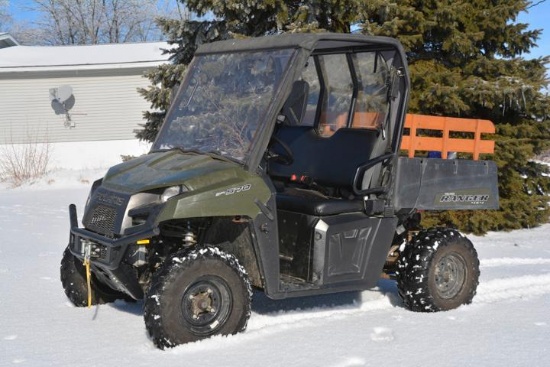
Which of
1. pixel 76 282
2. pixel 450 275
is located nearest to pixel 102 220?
pixel 76 282

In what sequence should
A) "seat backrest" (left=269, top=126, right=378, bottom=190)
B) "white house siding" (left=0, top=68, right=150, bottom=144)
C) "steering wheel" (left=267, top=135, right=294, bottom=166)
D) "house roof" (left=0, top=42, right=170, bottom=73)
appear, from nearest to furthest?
1. "steering wheel" (left=267, top=135, right=294, bottom=166)
2. "seat backrest" (left=269, top=126, right=378, bottom=190)
3. "house roof" (left=0, top=42, right=170, bottom=73)
4. "white house siding" (left=0, top=68, right=150, bottom=144)

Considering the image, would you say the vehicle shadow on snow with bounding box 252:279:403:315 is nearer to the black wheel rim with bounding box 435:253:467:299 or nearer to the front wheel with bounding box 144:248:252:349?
the black wheel rim with bounding box 435:253:467:299

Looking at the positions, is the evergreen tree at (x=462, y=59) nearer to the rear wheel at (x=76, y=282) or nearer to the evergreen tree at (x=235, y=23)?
the evergreen tree at (x=235, y=23)

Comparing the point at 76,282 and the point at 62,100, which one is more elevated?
the point at 62,100

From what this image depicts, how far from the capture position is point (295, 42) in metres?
4.68

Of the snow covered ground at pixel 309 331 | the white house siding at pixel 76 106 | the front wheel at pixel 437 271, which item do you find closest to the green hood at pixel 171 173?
the snow covered ground at pixel 309 331

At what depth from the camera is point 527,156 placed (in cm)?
1018

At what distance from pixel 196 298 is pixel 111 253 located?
0.59m

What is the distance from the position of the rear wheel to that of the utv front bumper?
422 mm

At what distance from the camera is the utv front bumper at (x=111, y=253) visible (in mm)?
4133

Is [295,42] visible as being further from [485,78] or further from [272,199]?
[485,78]

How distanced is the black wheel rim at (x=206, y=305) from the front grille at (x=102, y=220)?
646 millimetres

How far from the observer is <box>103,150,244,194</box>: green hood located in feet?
14.1

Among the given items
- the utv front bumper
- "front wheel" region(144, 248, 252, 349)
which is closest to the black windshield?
"front wheel" region(144, 248, 252, 349)
